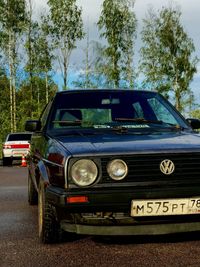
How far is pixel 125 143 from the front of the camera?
4.34 meters

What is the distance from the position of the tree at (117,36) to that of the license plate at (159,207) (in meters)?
41.0

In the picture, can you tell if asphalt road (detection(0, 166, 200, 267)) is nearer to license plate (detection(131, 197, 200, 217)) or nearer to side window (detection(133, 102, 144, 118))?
license plate (detection(131, 197, 200, 217))

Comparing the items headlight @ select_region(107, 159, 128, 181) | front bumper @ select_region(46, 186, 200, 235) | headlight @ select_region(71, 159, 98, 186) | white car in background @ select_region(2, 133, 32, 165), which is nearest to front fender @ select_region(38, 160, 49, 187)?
front bumper @ select_region(46, 186, 200, 235)

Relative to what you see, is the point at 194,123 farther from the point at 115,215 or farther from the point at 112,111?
the point at 115,215

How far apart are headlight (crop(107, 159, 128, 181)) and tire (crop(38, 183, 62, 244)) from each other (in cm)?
64

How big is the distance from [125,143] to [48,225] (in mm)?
1032

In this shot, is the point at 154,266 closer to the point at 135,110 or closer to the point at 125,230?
the point at 125,230

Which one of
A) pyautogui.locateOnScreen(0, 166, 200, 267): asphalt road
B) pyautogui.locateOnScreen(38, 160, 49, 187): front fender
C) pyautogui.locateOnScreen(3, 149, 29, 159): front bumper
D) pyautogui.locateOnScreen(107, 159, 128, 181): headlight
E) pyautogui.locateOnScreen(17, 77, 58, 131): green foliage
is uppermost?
pyautogui.locateOnScreen(17, 77, 58, 131): green foliage

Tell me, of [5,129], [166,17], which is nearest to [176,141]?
[5,129]

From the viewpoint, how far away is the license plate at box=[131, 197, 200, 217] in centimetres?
407

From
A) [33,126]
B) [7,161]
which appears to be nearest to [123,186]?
[33,126]

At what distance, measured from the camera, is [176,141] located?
4480mm

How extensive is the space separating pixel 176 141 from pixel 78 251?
1.30 m

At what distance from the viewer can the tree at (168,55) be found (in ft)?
148
